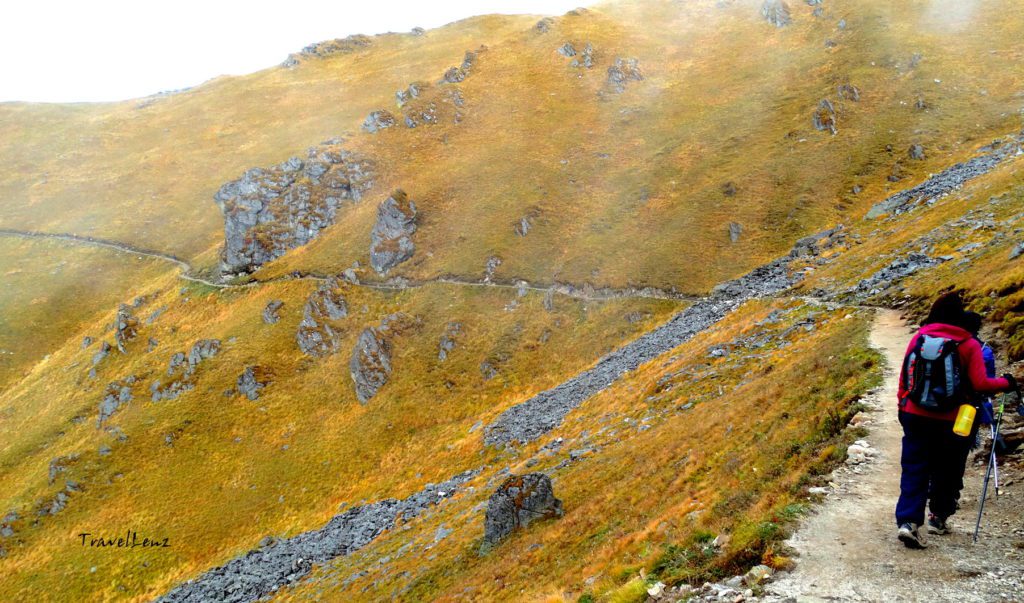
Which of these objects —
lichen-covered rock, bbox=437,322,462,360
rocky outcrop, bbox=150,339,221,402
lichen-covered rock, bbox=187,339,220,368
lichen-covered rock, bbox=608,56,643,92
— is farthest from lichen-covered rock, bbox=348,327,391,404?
lichen-covered rock, bbox=608,56,643,92

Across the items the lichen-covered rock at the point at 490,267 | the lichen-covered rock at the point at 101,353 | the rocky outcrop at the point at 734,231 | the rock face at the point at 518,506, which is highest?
the rocky outcrop at the point at 734,231

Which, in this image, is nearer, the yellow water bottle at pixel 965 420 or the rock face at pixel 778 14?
the yellow water bottle at pixel 965 420

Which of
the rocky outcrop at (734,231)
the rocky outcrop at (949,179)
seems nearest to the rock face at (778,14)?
the rocky outcrop at (949,179)

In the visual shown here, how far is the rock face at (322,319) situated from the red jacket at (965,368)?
182 feet

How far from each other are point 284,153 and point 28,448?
6702cm

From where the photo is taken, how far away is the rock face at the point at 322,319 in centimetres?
5825

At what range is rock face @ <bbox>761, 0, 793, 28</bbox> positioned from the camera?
10162 cm

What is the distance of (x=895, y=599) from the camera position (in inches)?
291

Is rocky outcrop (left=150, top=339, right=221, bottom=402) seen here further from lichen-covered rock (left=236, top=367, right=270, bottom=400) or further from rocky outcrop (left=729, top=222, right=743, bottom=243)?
A: rocky outcrop (left=729, top=222, right=743, bottom=243)

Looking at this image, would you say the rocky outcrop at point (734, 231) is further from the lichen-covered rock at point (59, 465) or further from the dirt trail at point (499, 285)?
the lichen-covered rock at point (59, 465)

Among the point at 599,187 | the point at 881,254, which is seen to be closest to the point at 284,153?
the point at 599,187

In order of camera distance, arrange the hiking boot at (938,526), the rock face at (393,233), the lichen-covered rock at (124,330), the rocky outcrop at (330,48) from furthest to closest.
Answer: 1. the rocky outcrop at (330,48)
2. the rock face at (393,233)
3. the lichen-covered rock at (124,330)
4. the hiking boot at (938,526)

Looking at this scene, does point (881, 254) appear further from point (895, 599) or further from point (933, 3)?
point (933, 3)

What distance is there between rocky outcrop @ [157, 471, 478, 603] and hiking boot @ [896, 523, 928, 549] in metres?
31.2
